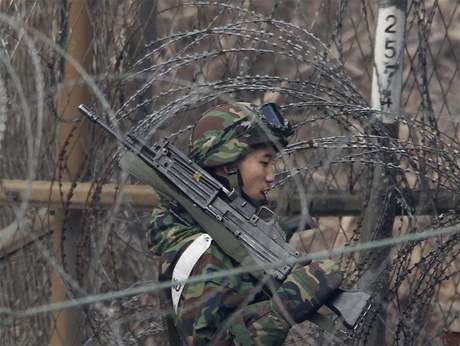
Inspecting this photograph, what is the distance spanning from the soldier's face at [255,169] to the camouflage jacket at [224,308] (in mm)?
225

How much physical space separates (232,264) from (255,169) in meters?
0.30

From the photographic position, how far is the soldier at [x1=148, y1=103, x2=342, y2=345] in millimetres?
3617

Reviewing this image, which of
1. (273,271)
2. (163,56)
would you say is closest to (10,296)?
(163,56)

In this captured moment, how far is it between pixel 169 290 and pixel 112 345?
22.4 inches

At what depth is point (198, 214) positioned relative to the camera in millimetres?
3768

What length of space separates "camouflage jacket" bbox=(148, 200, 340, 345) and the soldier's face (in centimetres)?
22

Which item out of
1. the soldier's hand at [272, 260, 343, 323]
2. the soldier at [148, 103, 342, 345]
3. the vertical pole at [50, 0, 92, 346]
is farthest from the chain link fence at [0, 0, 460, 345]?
the soldier's hand at [272, 260, 343, 323]

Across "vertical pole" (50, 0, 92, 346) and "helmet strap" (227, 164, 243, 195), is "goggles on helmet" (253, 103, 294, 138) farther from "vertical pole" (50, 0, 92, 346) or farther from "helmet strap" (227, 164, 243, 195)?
"vertical pole" (50, 0, 92, 346)

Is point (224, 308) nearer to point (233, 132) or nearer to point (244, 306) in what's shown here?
point (244, 306)

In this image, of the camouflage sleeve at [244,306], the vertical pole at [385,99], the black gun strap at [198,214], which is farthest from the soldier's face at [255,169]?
the vertical pole at [385,99]

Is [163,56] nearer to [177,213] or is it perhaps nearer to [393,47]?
[393,47]

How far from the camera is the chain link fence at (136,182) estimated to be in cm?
412

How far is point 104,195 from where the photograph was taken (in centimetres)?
496

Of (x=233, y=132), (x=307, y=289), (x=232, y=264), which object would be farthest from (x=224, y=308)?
(x=233, y=132)
